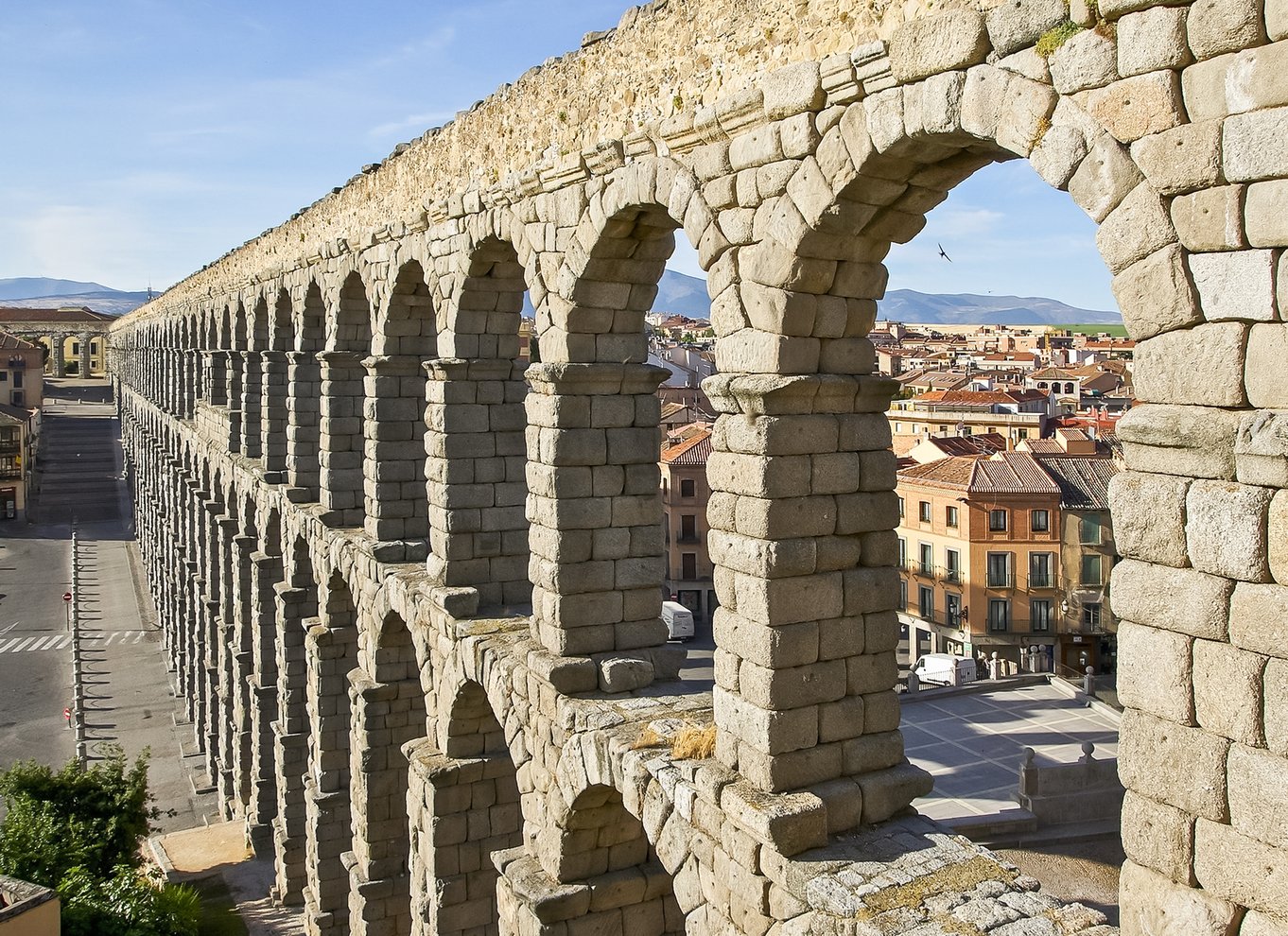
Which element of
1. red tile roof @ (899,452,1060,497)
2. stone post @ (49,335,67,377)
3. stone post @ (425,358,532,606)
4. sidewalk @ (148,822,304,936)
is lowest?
sidewalk @ (148,822,304,936)

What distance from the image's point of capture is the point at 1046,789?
21.2 metres

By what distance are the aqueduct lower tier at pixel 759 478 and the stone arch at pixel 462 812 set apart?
1.9 inches

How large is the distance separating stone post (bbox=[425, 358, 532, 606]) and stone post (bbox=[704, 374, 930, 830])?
525 cm

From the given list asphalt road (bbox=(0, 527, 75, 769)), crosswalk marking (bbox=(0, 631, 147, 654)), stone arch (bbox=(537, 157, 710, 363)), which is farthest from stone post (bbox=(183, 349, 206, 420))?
stone arch (bbox=(537, 157, 710, 363))

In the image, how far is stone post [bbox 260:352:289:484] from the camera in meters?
20.7

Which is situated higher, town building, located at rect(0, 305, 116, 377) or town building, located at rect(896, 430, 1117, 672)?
town building, located at rect(0, 305, 116, 377)

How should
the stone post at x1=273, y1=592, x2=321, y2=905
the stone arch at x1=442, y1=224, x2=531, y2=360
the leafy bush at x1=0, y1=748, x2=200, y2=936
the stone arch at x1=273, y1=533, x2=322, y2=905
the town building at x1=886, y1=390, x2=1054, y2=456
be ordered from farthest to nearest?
the town building at x1=886, y1=390, x2=1054, y2=456, the stone post at x1=273, y1=592, x2=321, y2=905, the stone arch at x1=273, y1=533, x2=322, y2=905, the leafy bush at x1=0, y1=748, x2=200, y2=936, the stone arch at x1=442, y1=224, x2=531, y2=360

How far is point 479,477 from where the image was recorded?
12594 millimetres

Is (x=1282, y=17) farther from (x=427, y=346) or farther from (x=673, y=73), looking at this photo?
(x=427, y=346)

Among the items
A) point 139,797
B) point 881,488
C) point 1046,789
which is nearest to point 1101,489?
point 1046,789

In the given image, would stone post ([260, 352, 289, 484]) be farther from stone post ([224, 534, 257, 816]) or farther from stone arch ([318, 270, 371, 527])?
stone arch ([318, 270, 371, 527])

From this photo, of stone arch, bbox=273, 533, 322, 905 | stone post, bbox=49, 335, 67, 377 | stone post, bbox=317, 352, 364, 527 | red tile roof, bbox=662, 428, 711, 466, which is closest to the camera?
stone post, bbox=317, 352, 364, 527

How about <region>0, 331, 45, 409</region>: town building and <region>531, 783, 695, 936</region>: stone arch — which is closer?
<region>531, 783, 695, 936</region>: stone arch

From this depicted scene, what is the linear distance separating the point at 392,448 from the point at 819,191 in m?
9.04
